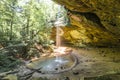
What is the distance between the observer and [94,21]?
41.3 ft

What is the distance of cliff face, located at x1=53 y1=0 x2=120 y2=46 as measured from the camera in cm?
952

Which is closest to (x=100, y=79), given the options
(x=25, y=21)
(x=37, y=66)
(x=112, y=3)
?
(x=112, y=3)

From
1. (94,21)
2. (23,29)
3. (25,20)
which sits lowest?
(23,29)

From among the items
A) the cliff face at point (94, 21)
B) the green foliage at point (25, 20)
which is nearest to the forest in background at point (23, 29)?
the green foliage at point (25, 20)

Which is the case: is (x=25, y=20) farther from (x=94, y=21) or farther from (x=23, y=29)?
(x=94, y=21)

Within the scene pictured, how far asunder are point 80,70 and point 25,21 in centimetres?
733

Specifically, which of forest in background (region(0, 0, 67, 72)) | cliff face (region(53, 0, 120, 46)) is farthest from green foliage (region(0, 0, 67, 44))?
cliff face (region(53, 0, 120, 46))

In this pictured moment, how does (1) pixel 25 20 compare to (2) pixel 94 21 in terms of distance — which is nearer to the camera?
(2) pixel 94 21

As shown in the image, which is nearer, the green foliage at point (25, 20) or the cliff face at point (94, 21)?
the cliff face at point (94, 21)

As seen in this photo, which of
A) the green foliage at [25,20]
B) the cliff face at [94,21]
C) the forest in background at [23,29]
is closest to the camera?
the cliff face at [94,21]

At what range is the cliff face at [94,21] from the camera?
375 inches

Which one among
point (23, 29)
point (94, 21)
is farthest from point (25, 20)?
point (94, 21)

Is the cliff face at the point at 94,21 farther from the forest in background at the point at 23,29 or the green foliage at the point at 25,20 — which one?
the green foliage at the point at 25,20

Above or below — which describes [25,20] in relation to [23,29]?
above
